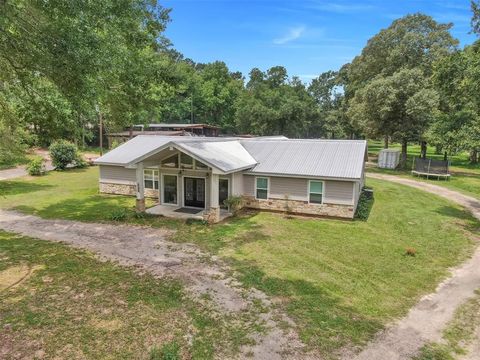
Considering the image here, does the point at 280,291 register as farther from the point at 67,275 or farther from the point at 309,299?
the point at 67,275

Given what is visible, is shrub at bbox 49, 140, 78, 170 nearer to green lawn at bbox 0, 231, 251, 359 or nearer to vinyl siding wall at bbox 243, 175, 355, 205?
vinyl siding wall at bbox 243, 175, 355, 205

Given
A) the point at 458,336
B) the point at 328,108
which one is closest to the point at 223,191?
the point at 458,336

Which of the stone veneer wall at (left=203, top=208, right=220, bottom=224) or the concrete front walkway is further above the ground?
the stone veneer wall at (left=203, top=208, right=220, bottom=224)

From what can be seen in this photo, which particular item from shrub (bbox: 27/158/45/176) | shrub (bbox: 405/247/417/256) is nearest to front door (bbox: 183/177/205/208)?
shrub (bbox: 405/247/417/256)

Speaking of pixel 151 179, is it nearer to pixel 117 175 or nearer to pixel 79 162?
pixel 117 175

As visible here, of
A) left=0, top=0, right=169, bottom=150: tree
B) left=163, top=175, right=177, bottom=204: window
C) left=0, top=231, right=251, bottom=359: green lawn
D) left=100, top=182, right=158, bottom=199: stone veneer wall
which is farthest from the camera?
left=100, top=182, right=158, bottom=199: stone veneer wall

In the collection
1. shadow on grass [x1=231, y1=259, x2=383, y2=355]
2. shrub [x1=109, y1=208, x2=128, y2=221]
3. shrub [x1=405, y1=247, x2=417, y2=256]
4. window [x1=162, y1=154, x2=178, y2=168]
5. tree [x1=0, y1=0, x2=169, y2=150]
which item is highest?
tree [x1=0, y1=0, x2=169, y2=150]

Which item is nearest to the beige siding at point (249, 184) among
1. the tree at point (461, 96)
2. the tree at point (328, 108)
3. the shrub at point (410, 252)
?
the shrub at point (410, 252)
